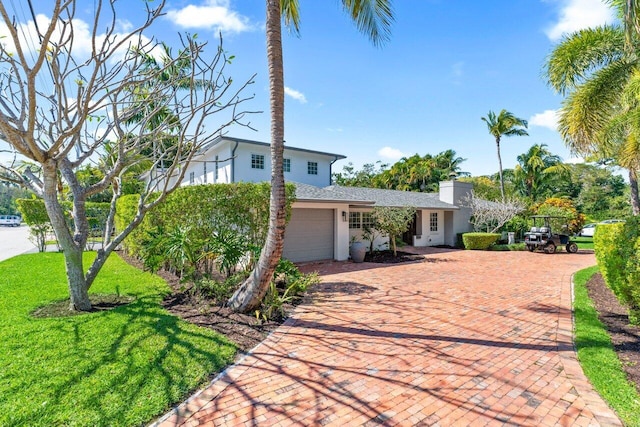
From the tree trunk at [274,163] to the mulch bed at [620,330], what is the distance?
5.72m

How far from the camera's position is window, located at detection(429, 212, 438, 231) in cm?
2392

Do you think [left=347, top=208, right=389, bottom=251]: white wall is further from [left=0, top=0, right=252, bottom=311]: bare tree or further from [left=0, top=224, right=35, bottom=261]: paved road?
[left=0, top=224, right=35, bottom=261]: paved road

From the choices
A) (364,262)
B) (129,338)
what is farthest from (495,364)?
(364,262)

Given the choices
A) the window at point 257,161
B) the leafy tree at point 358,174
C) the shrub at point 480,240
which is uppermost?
the leafy tree at point 358,174

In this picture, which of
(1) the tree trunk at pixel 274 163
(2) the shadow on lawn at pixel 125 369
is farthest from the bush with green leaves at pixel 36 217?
(1) the tree trunk at pixel 274 163

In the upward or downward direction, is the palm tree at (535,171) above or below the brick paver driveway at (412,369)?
above

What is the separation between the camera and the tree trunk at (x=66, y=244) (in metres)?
6.64

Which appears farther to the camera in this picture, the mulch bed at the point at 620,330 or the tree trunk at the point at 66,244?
the tree trunk at the point at 66,244

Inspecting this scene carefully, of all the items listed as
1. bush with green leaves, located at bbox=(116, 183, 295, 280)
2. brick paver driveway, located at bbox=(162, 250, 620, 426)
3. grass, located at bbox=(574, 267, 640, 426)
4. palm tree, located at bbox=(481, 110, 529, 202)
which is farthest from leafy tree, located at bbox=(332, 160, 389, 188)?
grass, located at bbox=(574, 267, 640, 426)

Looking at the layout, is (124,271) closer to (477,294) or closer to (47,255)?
(47,255)

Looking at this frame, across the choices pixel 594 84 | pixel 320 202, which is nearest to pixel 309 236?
pixel 320 202

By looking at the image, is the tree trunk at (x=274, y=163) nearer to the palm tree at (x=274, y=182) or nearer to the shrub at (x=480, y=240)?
the palm tree at (x=274, y=182)

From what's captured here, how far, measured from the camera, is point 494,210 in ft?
76.8

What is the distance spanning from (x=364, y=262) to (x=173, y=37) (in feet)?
37.3
